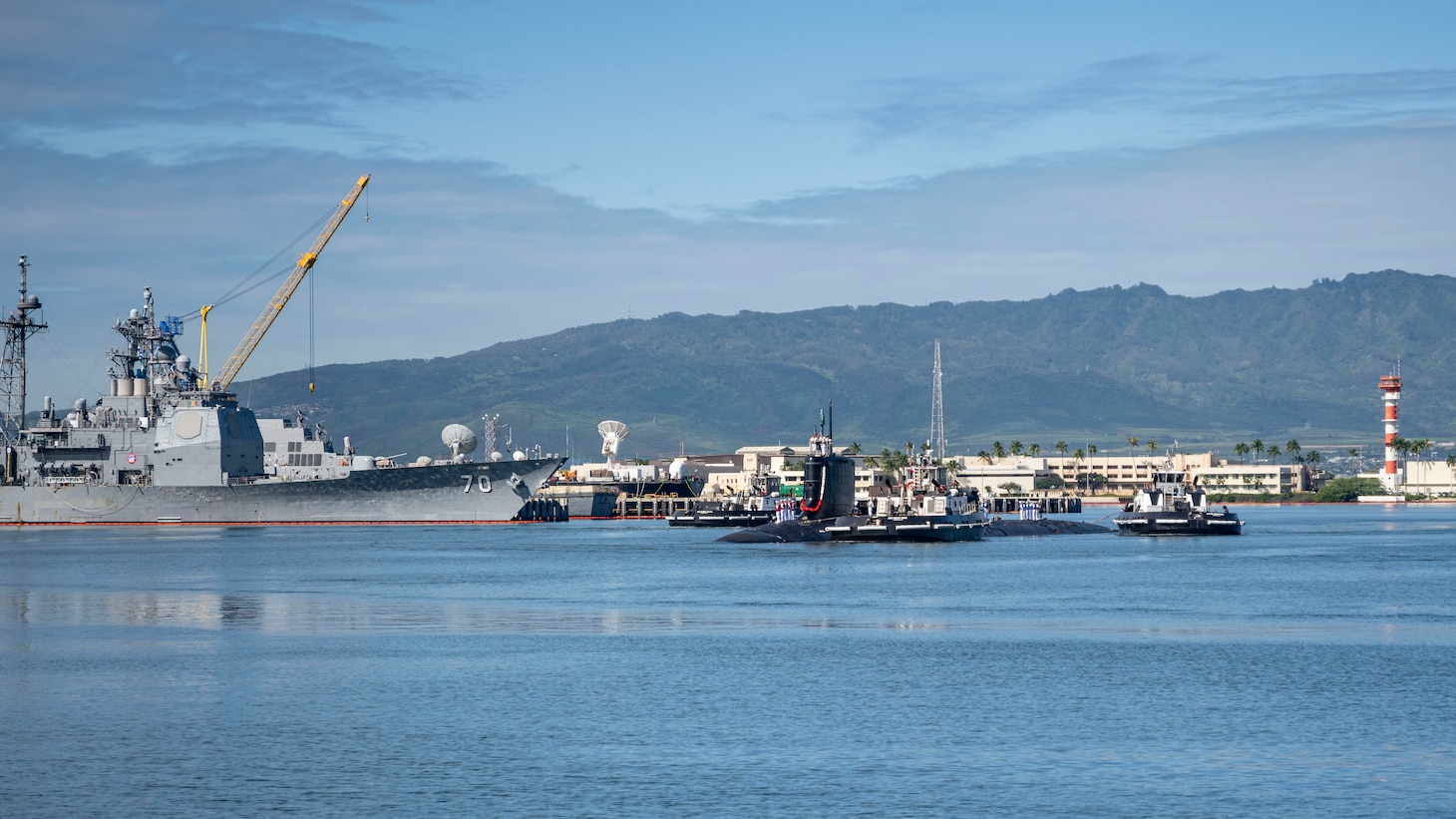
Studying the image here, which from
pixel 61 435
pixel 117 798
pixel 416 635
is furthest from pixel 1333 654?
pixel 61 435

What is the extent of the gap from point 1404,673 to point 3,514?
12842 centimetres

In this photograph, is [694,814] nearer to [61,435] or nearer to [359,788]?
[359,788]

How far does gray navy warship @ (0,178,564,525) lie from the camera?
134375 mm

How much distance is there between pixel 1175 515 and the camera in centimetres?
13050

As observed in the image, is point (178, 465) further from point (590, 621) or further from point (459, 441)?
point (590, 621)

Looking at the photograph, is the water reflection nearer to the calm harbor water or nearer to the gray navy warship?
the calm harbor water

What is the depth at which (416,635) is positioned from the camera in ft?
169

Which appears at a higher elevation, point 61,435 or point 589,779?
point 61,435

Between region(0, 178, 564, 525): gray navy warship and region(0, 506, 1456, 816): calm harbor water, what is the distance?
57646 mm

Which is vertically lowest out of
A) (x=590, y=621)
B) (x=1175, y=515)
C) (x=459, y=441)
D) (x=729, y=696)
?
(x=729, y=696)

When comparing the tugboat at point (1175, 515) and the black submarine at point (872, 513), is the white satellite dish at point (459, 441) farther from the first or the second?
the tugboat at point (1175, 515)

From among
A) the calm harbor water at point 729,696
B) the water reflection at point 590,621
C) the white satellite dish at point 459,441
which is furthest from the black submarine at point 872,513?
the water reflection at point 590,621

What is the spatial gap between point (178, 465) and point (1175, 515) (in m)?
81.9

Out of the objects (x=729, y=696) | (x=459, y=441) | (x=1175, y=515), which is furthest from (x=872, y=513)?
(x=729, y=696)
